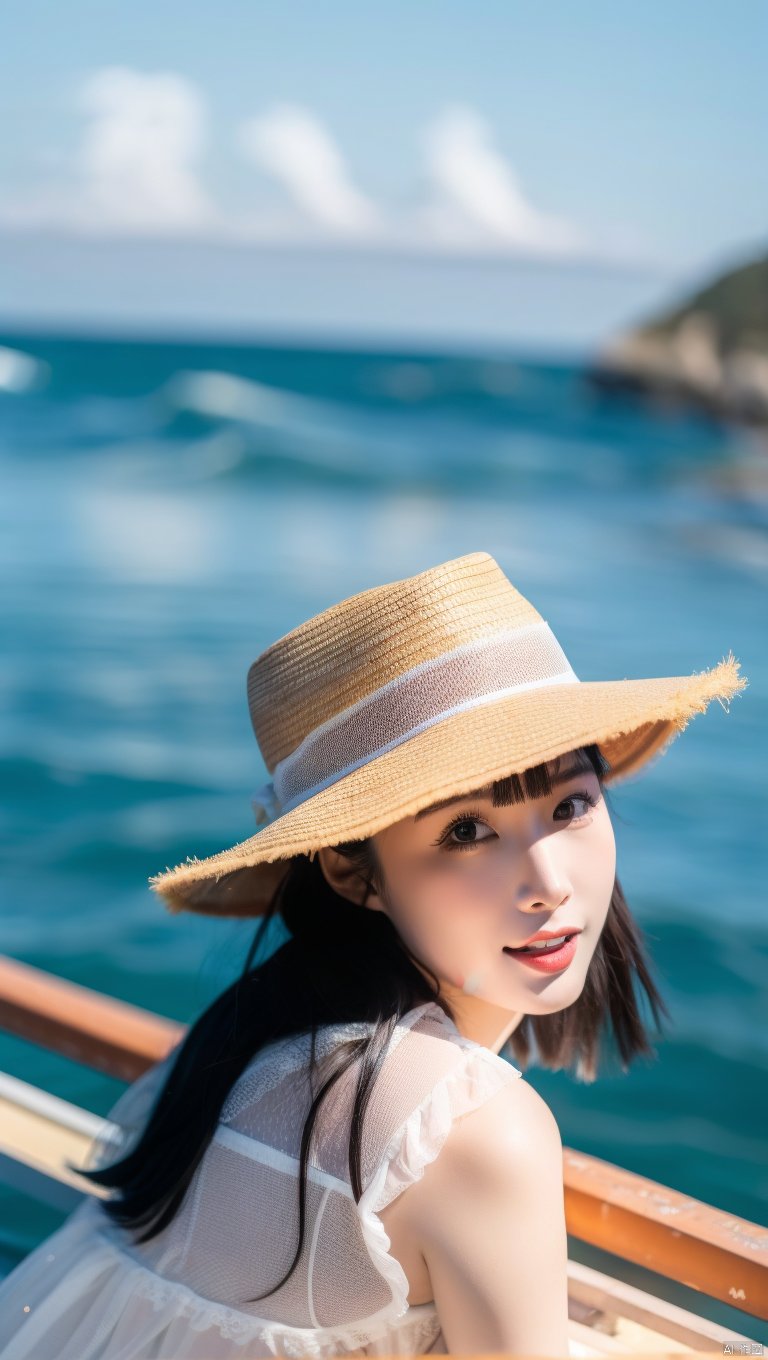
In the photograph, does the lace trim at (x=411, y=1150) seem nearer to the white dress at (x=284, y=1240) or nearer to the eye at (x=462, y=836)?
the white dress at (x=284, y=1240)

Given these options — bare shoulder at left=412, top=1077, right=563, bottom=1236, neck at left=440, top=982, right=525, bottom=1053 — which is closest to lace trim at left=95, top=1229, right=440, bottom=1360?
bare shoulder at left=412, top=1077, right=563, bottom=1236

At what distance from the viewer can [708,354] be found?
81.0 ft

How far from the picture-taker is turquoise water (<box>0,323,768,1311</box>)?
3943 mm

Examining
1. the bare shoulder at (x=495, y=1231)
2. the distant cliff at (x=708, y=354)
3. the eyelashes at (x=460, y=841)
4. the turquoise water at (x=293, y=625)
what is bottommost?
the bare shoulder at (x=495, y=1231)

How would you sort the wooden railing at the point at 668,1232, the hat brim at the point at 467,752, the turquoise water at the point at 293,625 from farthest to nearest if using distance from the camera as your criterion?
1. the turquoise water at the point at 293,625
2. the wooden railing at the point at 668,1232
3. the hat brim at the point at 467,752

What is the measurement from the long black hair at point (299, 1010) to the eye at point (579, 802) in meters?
0.03

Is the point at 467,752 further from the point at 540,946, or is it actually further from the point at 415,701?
the point at 540,946

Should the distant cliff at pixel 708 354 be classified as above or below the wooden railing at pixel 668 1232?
above

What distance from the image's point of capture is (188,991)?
4.28m

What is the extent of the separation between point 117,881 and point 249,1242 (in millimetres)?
3709

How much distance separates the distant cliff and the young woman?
22.9 metres

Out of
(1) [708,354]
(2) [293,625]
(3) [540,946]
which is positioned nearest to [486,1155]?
(3) [540,946]

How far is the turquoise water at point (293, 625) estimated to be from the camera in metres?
3.94

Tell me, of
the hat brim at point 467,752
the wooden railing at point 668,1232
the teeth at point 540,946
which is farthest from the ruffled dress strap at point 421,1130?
the wooden railing at point 668,1232
